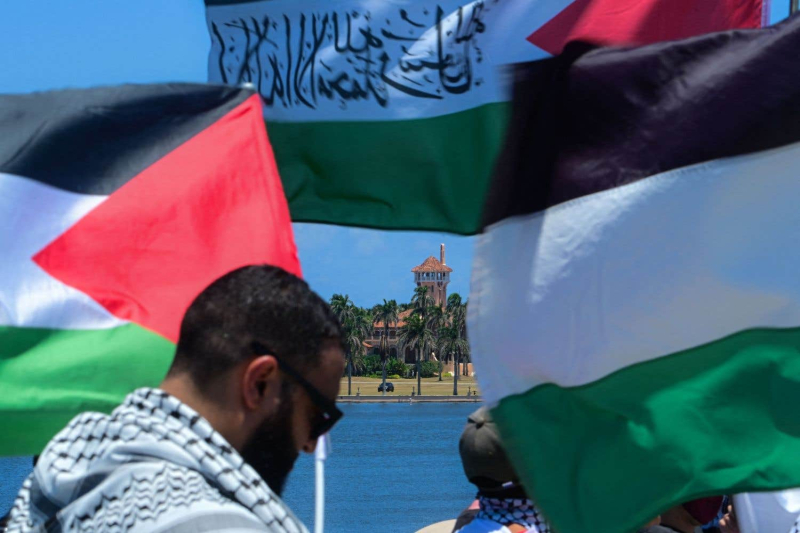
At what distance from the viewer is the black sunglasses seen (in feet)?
7.36

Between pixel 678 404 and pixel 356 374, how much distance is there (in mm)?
118508

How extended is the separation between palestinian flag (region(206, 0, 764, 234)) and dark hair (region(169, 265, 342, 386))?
2.78 meters

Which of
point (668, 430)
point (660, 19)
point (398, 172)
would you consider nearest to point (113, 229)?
point (398, 172)

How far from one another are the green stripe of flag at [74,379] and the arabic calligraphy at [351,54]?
59.5 inches

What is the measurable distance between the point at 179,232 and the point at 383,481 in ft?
118

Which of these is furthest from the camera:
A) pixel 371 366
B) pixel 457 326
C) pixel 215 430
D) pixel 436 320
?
pixel 371 366

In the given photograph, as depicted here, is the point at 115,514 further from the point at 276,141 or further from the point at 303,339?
the point at 276,141

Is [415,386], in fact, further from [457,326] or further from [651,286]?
[651,286]

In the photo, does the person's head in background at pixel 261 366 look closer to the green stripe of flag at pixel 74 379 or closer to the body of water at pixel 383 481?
the green stripe of flag at pixel 74 379

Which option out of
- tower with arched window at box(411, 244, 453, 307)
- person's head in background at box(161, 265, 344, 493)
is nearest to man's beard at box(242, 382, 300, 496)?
person's head in background at box(161, 265, 344, 493)

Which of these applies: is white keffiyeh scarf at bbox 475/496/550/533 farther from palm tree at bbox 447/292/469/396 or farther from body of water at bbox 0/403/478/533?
palm tree at bbox 447/292/469/396

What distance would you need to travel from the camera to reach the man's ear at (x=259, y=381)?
2.21m

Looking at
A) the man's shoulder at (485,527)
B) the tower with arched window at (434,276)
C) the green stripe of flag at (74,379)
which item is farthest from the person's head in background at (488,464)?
the tower with arched window at (434,276)

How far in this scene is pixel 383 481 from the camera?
40219 mm
